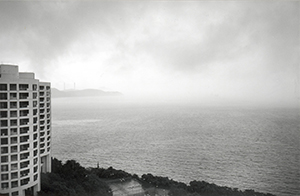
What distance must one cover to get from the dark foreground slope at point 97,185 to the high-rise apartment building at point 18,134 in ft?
2.43

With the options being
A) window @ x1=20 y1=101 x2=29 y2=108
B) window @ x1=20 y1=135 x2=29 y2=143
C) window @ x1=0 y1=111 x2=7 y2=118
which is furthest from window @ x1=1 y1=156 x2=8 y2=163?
window @ x1=20 y1=101 x2=29 y2=108

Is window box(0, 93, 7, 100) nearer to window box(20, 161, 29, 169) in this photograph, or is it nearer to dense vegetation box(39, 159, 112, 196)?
window box(20, 161, 29, 169)

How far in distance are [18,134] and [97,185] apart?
3.12 meters

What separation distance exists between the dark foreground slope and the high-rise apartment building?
0.74 m

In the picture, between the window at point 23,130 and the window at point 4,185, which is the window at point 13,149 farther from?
the window at point 4,185

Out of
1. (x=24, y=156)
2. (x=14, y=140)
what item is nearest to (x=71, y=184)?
(x=24, y=156)

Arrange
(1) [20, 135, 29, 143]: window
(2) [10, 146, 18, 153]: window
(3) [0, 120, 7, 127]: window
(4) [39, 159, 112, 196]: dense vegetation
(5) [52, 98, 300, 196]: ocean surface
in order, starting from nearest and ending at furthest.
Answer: (3) [0, 120, 7, 127]: window → (2) [10, 146, 18, 153]: window → (1) [20, 135, 29, 143]: window → (4) [39, 159, 112, 196]: dense vegetation → (5) [52, 98, 300, 196]: ocean surface

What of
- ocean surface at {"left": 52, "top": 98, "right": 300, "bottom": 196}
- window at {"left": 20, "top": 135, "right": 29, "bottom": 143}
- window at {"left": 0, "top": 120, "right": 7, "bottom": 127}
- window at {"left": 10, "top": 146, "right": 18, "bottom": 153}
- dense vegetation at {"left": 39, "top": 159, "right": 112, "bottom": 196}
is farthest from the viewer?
ocean surface at {"left": 52, "top": 98, "right": 300, "bottom": 196}

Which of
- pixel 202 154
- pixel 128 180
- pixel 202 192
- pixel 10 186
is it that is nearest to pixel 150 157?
pixel 202 154

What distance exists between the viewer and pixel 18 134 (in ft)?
17.6

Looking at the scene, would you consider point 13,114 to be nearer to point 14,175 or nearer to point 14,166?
point 14,166

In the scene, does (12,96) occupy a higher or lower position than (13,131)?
higher

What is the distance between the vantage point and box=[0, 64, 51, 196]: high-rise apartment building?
5.22 meters

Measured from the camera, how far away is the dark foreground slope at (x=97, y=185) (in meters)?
6.34
